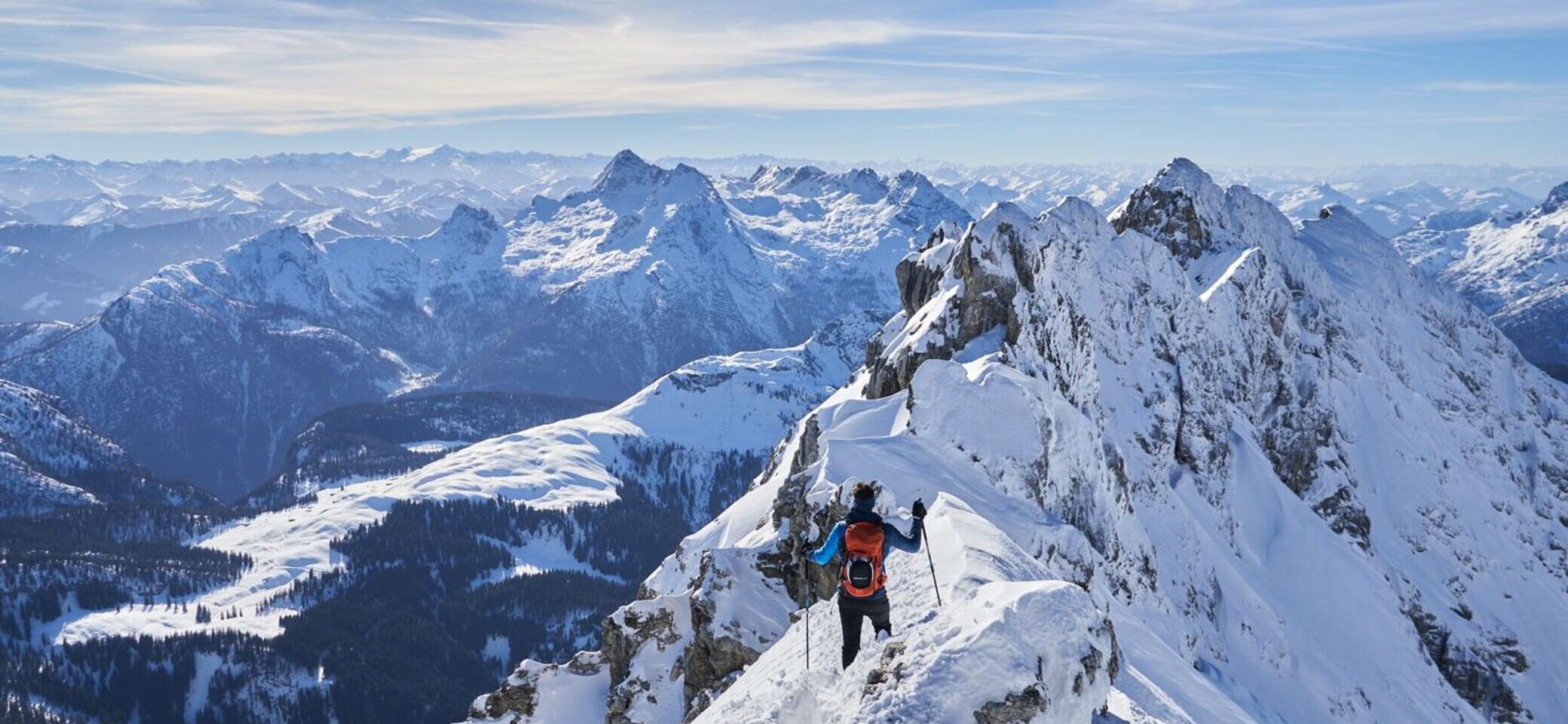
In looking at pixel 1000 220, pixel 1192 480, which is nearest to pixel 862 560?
pixel 1000 220

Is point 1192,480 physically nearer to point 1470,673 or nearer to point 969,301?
point 969,301

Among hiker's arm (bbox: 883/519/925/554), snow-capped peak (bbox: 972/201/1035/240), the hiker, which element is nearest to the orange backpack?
the hiker

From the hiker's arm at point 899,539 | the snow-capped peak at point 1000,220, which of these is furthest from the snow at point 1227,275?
the hiker's arm at point 899,539

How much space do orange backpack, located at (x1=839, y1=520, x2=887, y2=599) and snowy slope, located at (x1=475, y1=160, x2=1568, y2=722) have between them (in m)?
1.33

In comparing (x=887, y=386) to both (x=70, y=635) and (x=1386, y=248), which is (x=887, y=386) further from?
(x=70, y=635)

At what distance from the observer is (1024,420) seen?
145 feet

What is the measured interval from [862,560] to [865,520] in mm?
929

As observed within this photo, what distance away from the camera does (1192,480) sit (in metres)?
68.1

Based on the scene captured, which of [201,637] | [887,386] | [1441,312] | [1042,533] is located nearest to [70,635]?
[201,637]

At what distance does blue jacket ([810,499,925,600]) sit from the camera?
68.5ft

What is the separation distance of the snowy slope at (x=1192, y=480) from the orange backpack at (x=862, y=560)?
1.33m

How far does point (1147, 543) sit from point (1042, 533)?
17131 mm

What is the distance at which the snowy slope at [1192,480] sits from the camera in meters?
40.5

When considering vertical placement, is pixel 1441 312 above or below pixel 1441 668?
above
